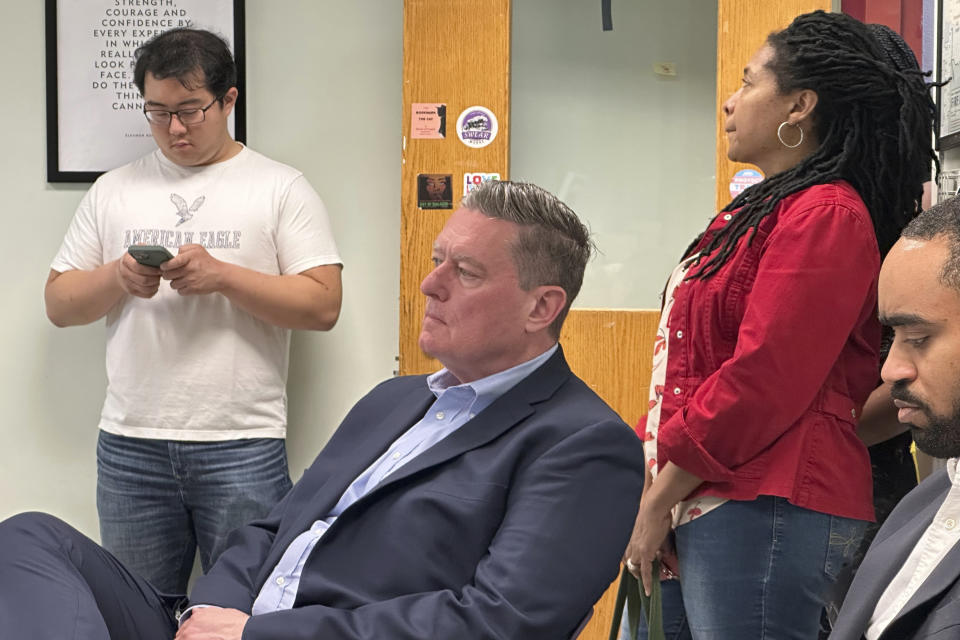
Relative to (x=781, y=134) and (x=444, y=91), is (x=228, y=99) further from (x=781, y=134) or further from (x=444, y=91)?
(x=781, y=134)

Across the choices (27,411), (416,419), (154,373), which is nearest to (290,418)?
(154,373)

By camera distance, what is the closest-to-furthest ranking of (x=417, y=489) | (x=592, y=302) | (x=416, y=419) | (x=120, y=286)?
(x=417, y=489) < (x=416, y=419) < (x=120, y=286) < (x=592, y=302)

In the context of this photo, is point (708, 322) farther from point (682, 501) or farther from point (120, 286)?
point (120, 286)

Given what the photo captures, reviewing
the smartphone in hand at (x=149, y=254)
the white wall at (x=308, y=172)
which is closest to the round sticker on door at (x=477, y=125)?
the white wall at (x=308, y=172)

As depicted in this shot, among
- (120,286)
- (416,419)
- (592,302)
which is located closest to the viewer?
(416,419)

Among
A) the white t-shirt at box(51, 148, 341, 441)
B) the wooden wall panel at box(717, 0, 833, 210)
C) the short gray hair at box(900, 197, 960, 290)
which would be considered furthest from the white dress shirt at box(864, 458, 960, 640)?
the white t-shirt at box(51, 148, 341, 441)

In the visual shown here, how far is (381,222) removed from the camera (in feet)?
10.5

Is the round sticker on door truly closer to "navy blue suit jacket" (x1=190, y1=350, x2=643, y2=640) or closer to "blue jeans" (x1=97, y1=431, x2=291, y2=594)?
"blue jeans" (x1=97, y1=431, x2=291, y2=594)

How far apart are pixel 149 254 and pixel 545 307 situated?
1248 millimetres

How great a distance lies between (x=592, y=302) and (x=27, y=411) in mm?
1775

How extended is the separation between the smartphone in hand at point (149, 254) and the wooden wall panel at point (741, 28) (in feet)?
4.94

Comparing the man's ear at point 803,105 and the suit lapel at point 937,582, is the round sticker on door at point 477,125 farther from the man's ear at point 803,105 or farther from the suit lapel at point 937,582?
the suit lapel at point 937,582

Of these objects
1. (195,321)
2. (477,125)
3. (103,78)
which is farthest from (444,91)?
(103,78)

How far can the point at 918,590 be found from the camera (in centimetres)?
125
